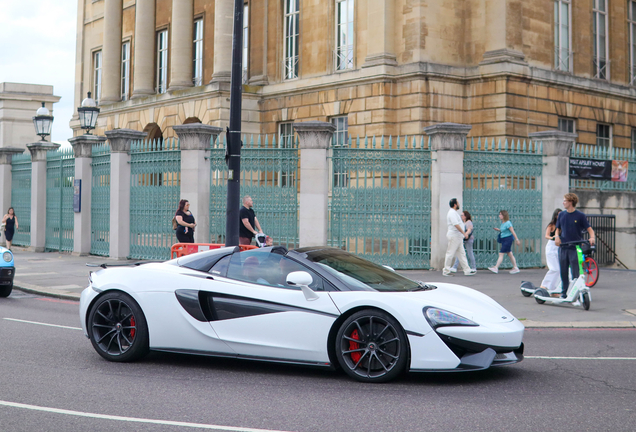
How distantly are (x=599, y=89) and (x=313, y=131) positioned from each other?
16.9m

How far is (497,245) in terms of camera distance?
1769cm

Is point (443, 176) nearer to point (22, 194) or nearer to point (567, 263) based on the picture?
point (567, 263)

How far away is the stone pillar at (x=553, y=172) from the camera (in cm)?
1814

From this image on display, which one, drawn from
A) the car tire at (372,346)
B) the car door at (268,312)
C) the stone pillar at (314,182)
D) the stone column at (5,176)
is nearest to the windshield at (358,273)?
the car door at (268,312)

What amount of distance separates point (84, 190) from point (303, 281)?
638 inches

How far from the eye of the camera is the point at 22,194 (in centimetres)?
2562

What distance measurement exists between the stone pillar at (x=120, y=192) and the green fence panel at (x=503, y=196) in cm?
908

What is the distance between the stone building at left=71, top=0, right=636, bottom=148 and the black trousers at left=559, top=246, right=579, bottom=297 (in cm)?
1377

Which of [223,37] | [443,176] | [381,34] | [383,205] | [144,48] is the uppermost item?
[144,48]

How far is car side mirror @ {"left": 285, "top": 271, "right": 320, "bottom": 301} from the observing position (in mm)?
6426

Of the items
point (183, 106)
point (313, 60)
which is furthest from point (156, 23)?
point (313, 60)

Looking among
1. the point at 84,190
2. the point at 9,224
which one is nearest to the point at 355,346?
the point at 84,190

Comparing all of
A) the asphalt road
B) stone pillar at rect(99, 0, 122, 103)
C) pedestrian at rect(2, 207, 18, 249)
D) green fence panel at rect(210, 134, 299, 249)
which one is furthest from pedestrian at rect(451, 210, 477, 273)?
stone pillar at rect(99, 0, 122, 103)

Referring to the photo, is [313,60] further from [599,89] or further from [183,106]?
[599,89]
